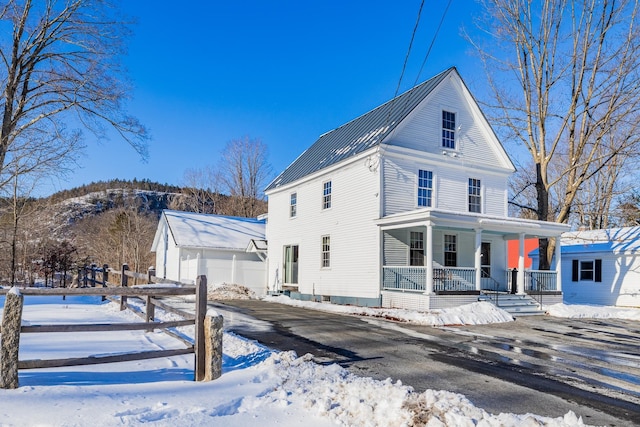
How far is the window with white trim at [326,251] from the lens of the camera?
2106cm

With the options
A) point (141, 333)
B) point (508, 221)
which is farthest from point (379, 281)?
point (141, 333)

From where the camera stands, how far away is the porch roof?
1618 centimetres

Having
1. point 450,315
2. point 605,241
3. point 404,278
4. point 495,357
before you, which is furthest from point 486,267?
point 495,357

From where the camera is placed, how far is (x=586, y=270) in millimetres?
25172

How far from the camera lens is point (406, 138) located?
19250 mm

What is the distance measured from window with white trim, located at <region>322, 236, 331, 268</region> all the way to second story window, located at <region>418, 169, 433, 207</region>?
443 cm

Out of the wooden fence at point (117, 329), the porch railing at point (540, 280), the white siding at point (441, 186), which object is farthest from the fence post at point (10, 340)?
the porch railing at point (540, 280)

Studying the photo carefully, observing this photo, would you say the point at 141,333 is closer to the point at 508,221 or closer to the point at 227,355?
the point at 227,355

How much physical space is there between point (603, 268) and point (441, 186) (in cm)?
1107

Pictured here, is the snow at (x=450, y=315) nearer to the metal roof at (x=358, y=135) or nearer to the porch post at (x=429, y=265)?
the porch post at (x=429, y=265)

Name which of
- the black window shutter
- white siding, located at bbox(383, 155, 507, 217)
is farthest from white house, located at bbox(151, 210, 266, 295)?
the black window shutter

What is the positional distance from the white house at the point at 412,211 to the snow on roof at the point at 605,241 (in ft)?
20.0

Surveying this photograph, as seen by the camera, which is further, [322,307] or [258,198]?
[258,198]

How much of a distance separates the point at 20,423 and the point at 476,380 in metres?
5.65
